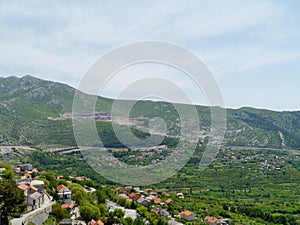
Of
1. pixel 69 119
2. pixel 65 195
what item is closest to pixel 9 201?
pixel 65 195

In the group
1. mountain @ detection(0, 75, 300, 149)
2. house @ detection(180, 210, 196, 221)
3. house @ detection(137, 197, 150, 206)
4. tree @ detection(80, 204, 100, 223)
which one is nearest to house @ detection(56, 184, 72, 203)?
tree @ detection(80, 204, 100, 223)

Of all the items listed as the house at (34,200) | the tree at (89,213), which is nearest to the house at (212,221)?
Result: the tree at (89,213)

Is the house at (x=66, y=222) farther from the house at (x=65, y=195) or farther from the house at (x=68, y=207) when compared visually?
the house at (x=65, y=195)

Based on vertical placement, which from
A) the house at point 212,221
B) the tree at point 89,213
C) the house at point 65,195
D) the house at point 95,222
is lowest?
the house at point 212,221

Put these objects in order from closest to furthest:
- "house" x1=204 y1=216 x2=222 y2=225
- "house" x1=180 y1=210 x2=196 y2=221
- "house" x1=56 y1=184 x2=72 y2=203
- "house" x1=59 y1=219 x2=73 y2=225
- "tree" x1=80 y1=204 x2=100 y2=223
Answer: "house" x1=59 y1=219 x2=73 y2=225
"tree" x1=80 y1=204 x2=100 y2=223
"house" x1=56 y1=184 x2=72 y2=203
"house" x1=204 y1=216 x2=222 y2=225
"house" x1=180 y1=210 x2=196 y2=221

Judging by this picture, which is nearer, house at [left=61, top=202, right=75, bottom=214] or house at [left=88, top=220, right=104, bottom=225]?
house at [left=88, top=220, right=104, bottom=225]

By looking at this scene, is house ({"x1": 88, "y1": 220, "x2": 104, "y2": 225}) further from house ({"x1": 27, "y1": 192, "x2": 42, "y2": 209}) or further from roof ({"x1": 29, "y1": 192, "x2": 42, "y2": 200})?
roof ({"x1": 29, "y1": 192, "x2": 42, "y2": 200})
